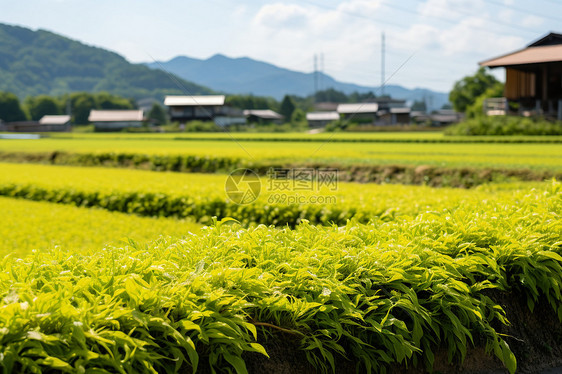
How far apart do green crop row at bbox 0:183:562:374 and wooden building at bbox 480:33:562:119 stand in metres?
29.5

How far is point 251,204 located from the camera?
8.21 metres

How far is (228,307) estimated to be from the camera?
2.45 meters

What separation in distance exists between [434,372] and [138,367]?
1867 millimetres

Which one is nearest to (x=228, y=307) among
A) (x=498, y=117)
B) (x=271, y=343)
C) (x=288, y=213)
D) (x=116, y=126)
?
(x=271, y=343)

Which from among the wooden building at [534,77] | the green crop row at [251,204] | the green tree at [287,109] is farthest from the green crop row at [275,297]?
the green tree at [287,109]

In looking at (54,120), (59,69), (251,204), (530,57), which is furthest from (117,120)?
(59,69)

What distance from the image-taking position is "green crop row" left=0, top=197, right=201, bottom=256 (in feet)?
21.9

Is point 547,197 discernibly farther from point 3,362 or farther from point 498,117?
point 498,117

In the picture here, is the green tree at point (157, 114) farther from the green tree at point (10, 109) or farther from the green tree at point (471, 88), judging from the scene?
the green tree at point (471, 88)

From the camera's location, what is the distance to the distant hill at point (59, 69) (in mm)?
112562

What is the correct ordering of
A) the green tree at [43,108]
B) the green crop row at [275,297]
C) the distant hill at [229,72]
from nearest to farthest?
the green crop row at [275,297]
the distant hill at [229,72]
the green tree at [43,108]

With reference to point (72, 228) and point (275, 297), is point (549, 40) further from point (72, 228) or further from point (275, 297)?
point (275, 297)

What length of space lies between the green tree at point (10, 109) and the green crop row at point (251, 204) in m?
82.6

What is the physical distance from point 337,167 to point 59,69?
14030 cm
